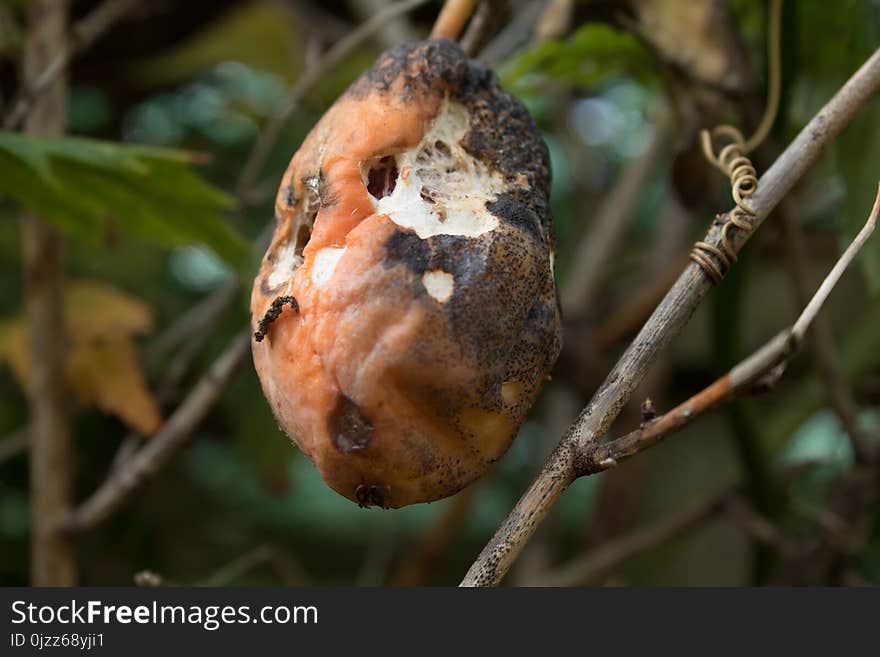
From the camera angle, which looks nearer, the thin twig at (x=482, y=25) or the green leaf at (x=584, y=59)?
the thin twig at (x=482, y=25)

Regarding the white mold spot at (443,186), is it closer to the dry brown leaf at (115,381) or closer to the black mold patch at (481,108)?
the black mold patch at (481,108)

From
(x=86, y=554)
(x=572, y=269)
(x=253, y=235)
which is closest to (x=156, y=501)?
(x=86, y=554)

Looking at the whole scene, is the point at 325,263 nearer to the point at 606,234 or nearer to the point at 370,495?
the point at 370,495

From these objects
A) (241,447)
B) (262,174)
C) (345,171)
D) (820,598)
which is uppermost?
(345,171)

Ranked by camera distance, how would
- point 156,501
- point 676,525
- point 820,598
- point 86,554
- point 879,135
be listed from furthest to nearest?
point 156,501 < point 86,554 < point 676,525 < point 879,135 < point 820,598

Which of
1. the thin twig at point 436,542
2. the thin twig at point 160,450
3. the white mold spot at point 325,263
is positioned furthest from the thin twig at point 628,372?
the thin twig at point 436,542

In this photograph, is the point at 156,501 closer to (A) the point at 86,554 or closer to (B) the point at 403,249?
(A) the point at 86,554

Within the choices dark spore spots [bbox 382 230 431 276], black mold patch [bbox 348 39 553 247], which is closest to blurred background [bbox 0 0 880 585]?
black mold patch [bbox 348 39 553 247]
